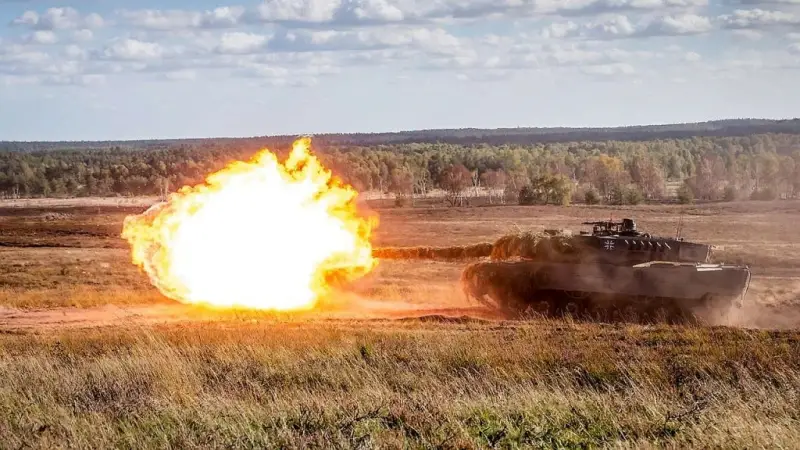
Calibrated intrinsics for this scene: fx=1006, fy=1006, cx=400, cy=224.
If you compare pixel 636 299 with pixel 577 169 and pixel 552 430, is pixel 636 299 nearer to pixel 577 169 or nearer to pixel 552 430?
pixel 552 430

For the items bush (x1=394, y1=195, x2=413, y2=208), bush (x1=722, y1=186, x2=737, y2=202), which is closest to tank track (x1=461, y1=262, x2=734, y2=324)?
bush (x1=394, y1=195, x2=413, y2=208)

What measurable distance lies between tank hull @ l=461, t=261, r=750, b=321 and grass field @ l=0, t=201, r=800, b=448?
3.14 ft

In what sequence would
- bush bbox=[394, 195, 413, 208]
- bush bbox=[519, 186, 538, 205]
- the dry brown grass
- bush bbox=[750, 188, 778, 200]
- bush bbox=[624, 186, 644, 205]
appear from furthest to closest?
1. bush bbox=[750, 188, 778, 200]
2. bush bbox=[624, 186, 644, 205]
3. bush bbox=[394, 195, 413, 208]
4. bush bbox=[519, 186, 538, 205]
5. the dry brown grass

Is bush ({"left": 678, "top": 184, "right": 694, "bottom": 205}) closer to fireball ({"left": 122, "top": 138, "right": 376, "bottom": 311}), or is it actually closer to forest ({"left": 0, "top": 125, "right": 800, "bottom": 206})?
forest ({"left": 0, "top": 125, "right": 800, "bottom": 206})

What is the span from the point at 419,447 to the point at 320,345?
7.69 meters

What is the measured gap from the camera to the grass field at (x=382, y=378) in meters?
10.5

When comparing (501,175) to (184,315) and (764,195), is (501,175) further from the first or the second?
(184,315)

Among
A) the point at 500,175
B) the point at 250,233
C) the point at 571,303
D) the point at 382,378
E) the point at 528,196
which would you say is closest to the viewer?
the point at 382,378

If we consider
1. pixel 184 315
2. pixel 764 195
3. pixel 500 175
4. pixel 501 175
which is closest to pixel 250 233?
pixel 184 315

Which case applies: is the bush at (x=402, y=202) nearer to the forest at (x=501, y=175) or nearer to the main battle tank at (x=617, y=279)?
the forest at (x=501, y=175)

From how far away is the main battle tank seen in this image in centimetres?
2472

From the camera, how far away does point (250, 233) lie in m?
26.6

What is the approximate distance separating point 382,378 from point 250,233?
43.0 feet

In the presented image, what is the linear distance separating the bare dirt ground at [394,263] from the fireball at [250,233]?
3.74 ft
